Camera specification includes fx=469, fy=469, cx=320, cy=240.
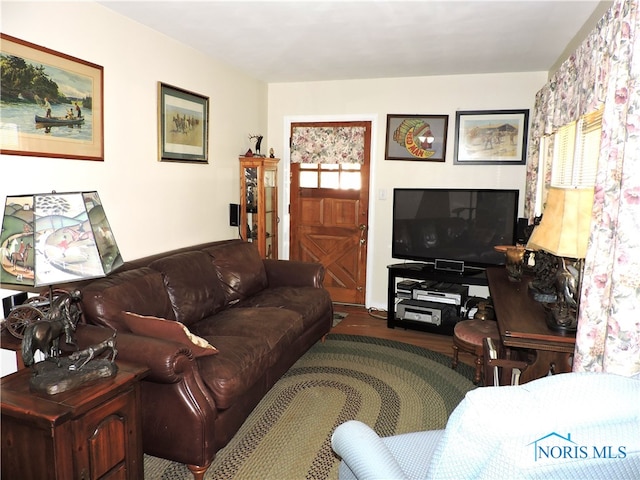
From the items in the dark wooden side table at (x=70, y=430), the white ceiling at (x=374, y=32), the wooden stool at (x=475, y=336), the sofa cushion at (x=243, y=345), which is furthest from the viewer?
the wooden stool at (x=475, y=336)

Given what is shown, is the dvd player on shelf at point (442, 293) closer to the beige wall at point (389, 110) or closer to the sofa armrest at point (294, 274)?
the beige wall at point (389, 110)

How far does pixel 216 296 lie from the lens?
11.3 ft

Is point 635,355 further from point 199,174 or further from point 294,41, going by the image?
point 199,174

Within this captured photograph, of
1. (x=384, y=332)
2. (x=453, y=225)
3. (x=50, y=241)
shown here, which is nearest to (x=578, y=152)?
(x=453, y=225)

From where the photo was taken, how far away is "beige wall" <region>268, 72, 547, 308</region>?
15.1 feet

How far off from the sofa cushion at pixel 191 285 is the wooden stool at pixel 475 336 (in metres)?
1.75

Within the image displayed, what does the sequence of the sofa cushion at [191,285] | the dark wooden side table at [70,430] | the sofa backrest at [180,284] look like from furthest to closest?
the sofa cushion at [191,285]
the sofa backrest at [180,284]
the dark wooden side table at [70,430]

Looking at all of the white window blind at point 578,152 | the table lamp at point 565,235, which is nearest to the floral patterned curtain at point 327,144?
the white window blind at point 578,152

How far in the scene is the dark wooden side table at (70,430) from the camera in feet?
5.37

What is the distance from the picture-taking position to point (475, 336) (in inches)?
129

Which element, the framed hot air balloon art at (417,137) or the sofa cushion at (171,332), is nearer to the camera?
the sofa cushion at (171,332)

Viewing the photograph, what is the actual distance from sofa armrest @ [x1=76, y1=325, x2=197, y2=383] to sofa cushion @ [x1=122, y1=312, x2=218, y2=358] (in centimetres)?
6

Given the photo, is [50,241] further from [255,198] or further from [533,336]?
[255,198]

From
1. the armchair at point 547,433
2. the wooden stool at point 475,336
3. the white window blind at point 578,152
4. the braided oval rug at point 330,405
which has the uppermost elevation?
the white window blind at point 578,152
